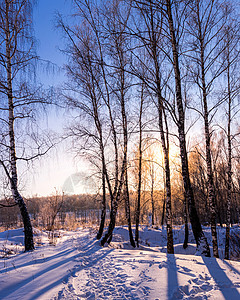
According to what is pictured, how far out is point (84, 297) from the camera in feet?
7.68

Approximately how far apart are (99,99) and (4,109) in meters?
4.78

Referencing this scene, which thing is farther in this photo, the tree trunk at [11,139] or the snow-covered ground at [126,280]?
the tree trunk at [11,139]

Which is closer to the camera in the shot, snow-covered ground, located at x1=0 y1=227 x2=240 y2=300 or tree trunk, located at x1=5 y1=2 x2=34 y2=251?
snow-covered ground, located at x1=0 y1=227 x2=240 y2=300

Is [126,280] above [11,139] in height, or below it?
below

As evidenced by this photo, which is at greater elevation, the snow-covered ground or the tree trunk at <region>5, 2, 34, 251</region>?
the tree trunk at <region>5, 2, 34, 251</region>

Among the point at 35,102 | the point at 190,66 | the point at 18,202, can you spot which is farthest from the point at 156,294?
the point at 190,66

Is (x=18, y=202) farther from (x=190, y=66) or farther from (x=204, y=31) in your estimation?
(x=204, y=31)

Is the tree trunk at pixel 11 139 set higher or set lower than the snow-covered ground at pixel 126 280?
higher

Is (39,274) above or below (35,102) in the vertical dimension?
below

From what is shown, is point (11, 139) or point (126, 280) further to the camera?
point (11, 139)

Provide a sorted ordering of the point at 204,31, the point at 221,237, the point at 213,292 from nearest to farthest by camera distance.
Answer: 1. the point at 213,292
2. the point at 204,31
3. the point at 221,237

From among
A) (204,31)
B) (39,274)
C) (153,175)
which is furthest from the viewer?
(153,175)

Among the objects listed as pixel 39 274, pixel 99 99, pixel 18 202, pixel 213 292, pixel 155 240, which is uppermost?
pixel 99 99

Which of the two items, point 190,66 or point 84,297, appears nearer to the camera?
point 84,297
